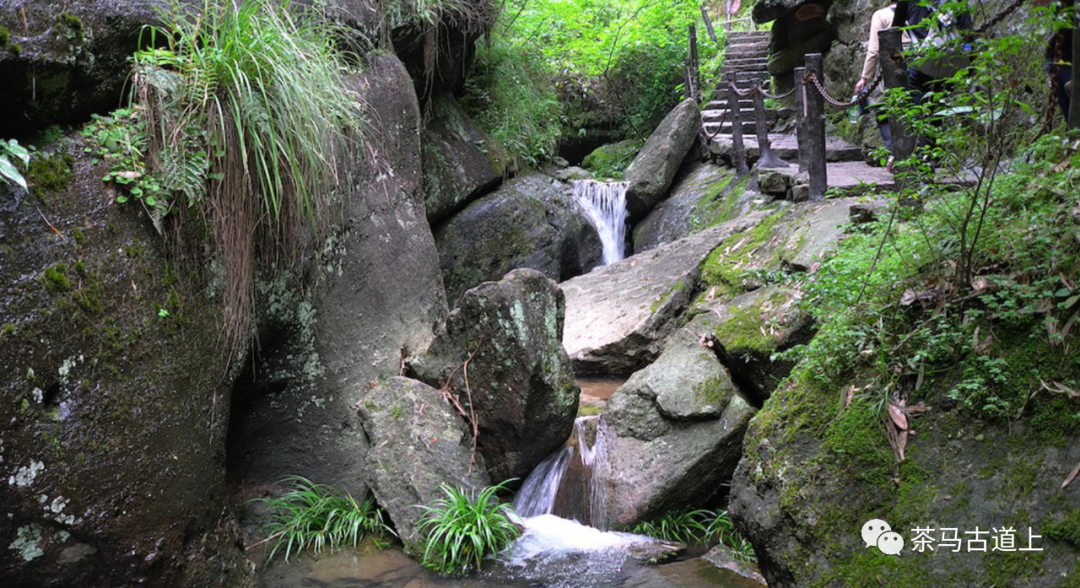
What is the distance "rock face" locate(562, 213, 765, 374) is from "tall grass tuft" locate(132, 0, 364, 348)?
326 centimetres

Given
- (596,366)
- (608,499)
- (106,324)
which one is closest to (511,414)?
(608,499)

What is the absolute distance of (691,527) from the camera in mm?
4781

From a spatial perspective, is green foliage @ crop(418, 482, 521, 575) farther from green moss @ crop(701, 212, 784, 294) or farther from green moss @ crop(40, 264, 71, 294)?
green moss @ crop(701, 212, 784, 294)

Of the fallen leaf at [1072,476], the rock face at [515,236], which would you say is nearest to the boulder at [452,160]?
the rock face at [515,236]

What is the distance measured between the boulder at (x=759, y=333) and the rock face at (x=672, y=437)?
0.53 ft

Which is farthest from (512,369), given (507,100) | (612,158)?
(612,158)

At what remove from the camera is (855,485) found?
294cm

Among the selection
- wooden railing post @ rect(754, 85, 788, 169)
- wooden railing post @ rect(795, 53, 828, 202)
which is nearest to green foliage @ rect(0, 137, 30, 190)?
wooden railing post @ rect(795, 53, 828, 202)

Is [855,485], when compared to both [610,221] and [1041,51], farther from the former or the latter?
[610,221]

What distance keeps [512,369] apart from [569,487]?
0.91 metres

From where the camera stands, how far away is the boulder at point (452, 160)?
800 cm

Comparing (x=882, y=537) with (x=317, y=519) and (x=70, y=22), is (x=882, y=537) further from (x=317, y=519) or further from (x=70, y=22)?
(x=70, y=22)

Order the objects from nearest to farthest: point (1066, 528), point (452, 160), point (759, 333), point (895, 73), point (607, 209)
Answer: point (1066, 528), point (759, 333), point (895, 73), point (452, 160), point (607, 209)

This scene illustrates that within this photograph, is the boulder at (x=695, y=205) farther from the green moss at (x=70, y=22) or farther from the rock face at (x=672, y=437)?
the green moss at (x=70, y=22)
